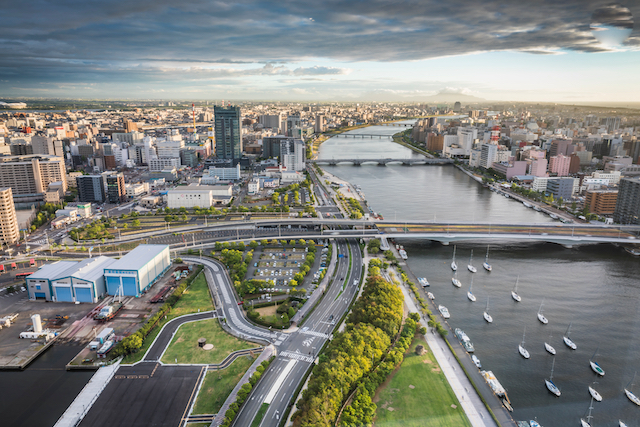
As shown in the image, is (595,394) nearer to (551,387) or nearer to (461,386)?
(551,387)

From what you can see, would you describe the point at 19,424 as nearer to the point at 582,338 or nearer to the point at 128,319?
the point at 128,319

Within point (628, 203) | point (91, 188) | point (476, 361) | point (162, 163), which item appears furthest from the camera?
point (162, 163)

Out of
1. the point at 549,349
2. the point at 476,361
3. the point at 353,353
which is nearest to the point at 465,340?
the point at 476,361

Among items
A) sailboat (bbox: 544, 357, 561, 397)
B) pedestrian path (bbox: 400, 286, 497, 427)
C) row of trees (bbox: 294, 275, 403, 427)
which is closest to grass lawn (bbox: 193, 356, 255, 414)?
row of trees (bbox: 294, 275, 403, 427)

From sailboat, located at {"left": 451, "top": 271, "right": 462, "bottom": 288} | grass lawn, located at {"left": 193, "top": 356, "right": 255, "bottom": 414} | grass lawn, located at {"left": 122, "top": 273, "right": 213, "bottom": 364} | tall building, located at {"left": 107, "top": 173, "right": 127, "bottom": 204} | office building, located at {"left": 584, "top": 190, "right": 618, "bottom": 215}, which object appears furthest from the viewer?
tall building, located at {"left": 107, "top": 173, "right": 127, "bottom": 204}

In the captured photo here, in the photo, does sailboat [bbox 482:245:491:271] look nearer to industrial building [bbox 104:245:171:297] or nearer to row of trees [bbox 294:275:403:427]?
row of trees [bbox 294:275:403:427]

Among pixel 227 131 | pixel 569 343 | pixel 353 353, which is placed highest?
pixel 227 131
